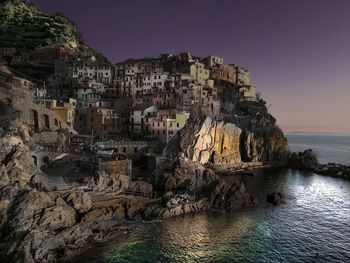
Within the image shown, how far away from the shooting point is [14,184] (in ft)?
112

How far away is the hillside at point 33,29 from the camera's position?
351 ft

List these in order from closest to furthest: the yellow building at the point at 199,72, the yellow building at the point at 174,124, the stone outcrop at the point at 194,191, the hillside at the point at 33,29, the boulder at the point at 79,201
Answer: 1. the boulder at the point at 79,201
2. the stone outcrop at the point at 194,191
3. the yellow building at the point at 174,124
4. the yellow building at the point at 199,72
5. the hillside at the point at 33,29

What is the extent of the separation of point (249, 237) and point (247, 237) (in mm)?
231

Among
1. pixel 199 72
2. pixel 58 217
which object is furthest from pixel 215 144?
pixel 58 217

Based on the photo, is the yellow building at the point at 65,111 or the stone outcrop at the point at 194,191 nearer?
the stone outcrop at the point at 194,191

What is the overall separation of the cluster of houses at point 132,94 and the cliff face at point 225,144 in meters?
3.56

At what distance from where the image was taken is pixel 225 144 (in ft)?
250

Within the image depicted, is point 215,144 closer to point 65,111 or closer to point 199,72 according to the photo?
point 199,72

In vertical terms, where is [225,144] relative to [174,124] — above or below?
below

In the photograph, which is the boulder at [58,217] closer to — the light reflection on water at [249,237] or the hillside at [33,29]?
the light reflection on water at [249,237]

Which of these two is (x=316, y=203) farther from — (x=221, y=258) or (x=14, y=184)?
(x=14, y=184)

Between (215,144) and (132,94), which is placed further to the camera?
(132,94)

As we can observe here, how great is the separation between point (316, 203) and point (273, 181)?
15.1m

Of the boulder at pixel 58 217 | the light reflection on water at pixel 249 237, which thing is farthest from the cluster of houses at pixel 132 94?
the boulder at pixel 58 217
